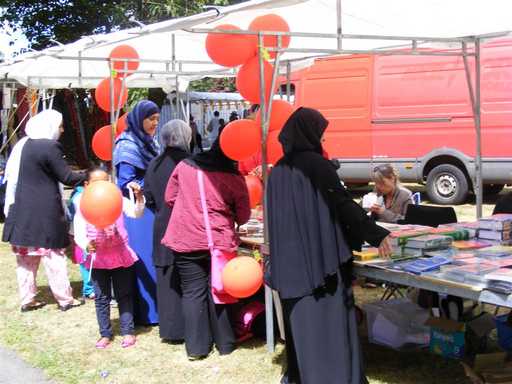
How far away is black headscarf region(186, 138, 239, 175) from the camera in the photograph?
443 centimetres

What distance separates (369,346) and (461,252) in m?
1.11

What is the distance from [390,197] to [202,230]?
6.65ft

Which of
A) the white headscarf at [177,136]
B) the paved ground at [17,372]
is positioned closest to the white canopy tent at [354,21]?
the white headscarf at [177,136]

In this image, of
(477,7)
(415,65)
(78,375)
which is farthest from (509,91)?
(78,375)

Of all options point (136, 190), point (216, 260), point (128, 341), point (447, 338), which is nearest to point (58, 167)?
point (136, 190)

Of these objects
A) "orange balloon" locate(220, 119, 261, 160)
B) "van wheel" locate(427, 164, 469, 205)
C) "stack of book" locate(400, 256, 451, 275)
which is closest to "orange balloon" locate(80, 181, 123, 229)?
"orange balloon" locate(220, 119, 261, 160)

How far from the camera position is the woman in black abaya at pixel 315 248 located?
11.3ft

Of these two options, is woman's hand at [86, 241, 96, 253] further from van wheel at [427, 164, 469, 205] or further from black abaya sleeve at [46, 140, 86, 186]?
van wheel at [427, 164, 469, 205]

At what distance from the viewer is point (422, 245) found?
3.93 meters

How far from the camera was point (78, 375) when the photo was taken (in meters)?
4.45

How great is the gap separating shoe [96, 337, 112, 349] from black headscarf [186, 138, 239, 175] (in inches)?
61.2

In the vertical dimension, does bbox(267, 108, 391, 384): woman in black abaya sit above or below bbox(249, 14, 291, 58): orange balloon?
below

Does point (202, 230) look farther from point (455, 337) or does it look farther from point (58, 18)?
point (58, 18)

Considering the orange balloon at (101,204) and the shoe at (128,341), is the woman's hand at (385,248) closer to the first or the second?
the orange balloon at (101,204)
